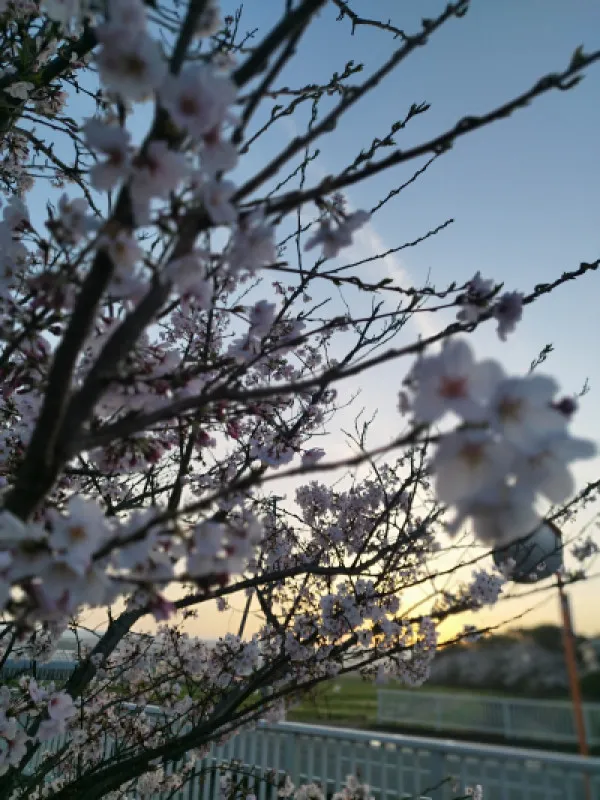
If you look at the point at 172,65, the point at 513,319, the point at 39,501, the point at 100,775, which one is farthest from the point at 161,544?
the point at 100,775

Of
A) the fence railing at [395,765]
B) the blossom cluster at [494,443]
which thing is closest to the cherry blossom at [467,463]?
the blossom cluster at [494,443]

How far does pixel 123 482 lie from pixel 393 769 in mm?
2432

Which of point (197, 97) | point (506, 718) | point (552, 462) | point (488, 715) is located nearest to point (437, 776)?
point (552, 462)

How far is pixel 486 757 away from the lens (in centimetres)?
286

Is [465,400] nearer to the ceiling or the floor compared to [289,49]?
nearer to the floor

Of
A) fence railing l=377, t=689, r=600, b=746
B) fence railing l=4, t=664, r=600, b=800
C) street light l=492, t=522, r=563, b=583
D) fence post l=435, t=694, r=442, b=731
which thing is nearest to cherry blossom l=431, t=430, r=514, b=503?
street light l=492, t=522, r=563, b=583

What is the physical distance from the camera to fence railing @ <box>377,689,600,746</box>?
15625mm

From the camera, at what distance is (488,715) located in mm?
17172

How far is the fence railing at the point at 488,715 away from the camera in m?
15.6

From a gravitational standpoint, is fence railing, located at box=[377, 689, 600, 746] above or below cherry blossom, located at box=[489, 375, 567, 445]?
below

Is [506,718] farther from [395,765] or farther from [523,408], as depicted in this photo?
[523,408]

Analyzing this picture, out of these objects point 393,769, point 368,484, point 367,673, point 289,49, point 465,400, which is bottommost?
point 393,769

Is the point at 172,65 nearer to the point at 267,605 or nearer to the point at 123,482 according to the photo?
the point at 123,482

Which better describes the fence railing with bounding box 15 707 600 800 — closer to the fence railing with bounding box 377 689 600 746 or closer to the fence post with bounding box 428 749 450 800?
the fence post with bounding box 428 749 450 800
